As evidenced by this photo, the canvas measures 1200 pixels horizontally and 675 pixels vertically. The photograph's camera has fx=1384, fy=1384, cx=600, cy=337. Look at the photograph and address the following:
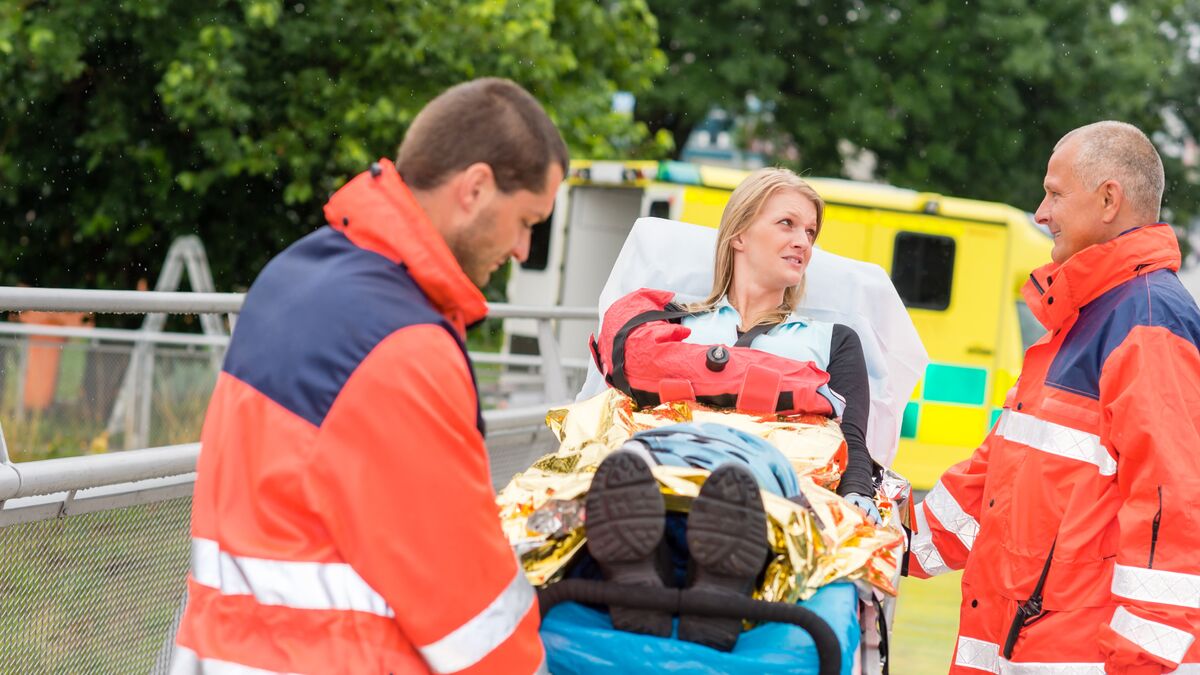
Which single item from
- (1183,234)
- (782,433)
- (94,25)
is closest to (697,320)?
(782,433)

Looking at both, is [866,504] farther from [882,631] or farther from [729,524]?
[729,524]

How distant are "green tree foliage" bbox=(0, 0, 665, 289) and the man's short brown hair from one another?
11.0 metres

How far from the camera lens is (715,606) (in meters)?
2.54

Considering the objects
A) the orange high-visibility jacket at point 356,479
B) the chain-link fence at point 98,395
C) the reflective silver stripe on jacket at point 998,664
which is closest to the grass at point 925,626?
the reflective silver stripe on jacket at point 998,664

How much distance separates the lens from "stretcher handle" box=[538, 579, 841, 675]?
254cm

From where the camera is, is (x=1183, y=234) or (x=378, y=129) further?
(x=1183, y=234)

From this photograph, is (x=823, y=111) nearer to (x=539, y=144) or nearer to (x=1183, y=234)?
(x=1183, y=234)

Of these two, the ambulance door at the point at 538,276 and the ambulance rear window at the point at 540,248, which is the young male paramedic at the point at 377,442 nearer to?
the ambulance door at the point at 538,276

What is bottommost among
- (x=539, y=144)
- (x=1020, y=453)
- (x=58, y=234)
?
(x=58, y=234)

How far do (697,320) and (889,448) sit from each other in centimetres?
82

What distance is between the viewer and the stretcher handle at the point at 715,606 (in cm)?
254

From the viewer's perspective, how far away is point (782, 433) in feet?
11.5

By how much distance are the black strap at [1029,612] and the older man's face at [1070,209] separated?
776 millimetres

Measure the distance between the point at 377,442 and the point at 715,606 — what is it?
770 mm
